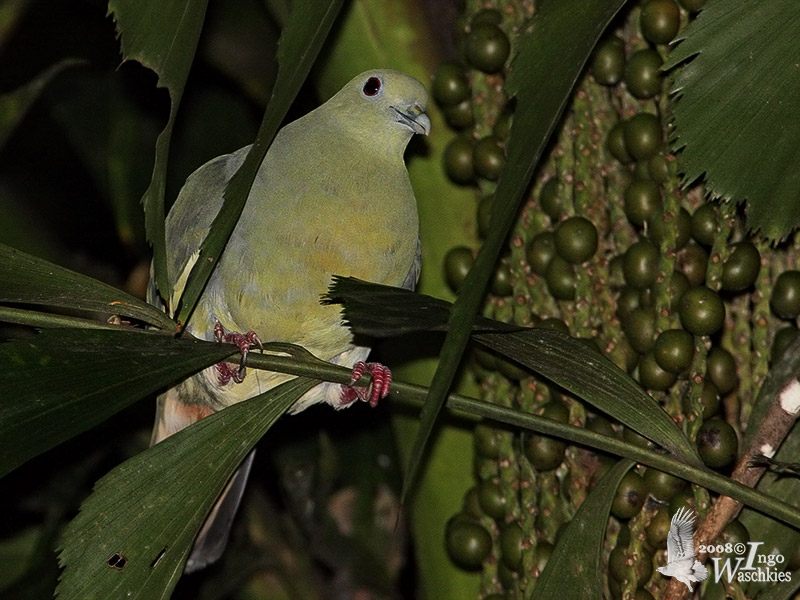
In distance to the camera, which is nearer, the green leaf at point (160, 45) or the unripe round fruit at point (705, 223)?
the green leaf at point (160, 45)

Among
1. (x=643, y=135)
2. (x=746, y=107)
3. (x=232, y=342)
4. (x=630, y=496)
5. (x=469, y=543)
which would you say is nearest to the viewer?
(x=746, y=107)

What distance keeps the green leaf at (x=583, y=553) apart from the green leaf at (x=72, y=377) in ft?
1.66

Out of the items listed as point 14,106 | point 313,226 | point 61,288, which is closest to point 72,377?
point 61,288

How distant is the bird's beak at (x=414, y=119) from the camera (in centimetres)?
175

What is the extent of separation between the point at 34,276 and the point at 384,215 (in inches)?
26.6

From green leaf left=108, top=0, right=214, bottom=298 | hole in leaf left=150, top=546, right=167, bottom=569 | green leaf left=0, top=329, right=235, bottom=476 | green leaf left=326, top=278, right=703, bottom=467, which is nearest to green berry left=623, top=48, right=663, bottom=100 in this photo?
green leaf left=326, top=278, right=703, bottom=467

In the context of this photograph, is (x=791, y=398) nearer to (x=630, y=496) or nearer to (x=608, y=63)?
(x=630, y=496)

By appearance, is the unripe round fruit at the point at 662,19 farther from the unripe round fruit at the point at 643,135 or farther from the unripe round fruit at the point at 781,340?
the unripe round fruit at the point at 781,340

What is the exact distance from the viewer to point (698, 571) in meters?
1.24

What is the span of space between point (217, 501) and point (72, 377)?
0.93 meters

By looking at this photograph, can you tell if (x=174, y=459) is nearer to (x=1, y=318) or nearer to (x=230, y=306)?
(x=1, y=318)

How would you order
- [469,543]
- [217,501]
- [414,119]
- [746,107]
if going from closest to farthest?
[746,107]
[469,543]
[414,119]
[217,501]

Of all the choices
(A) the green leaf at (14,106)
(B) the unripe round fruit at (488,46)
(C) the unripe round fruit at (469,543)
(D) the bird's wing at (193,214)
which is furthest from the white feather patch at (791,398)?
(A) the green leaf at (14,106)

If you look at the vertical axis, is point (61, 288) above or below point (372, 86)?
below
